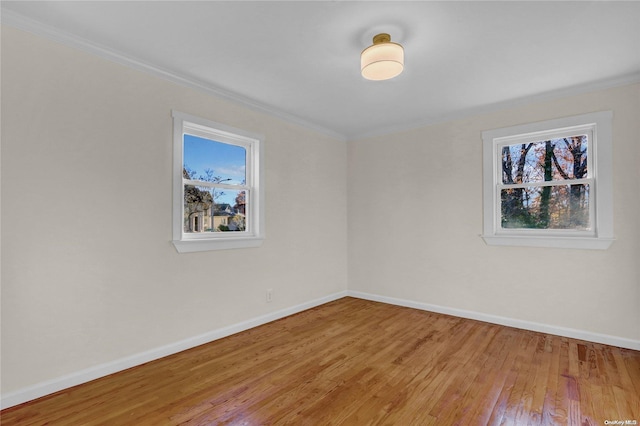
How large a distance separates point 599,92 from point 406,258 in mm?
2717

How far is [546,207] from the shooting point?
346 centimetres

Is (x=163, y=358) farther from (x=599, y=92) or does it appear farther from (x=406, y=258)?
(x=599, y=92)

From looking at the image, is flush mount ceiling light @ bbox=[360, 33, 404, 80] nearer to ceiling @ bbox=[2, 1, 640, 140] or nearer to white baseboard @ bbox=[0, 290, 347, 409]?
ceiling @ bbox=[2, 1, 640, 140]

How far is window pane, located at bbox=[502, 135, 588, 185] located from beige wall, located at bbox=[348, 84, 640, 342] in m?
0.28

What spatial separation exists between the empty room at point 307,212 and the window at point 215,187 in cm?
2

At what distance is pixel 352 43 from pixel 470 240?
107 inches

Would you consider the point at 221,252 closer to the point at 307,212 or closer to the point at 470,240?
the point at 307,212

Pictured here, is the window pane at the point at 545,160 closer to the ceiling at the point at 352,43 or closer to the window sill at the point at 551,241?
the ceiling at the point at 352,43

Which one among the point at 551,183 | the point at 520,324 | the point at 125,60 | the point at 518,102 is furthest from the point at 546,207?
the point at 125,60

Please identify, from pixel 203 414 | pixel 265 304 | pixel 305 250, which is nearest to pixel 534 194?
pixel 305 250

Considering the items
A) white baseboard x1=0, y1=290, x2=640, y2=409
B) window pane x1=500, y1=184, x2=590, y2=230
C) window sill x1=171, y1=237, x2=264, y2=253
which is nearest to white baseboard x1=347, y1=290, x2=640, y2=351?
white baseboard x1=0, y1=290, x2=640, y2=409

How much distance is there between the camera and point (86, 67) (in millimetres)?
2395

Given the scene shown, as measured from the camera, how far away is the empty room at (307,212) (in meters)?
2.07

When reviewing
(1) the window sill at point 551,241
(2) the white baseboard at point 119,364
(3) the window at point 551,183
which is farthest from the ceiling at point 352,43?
(2) the white baseboard at point 119,364
